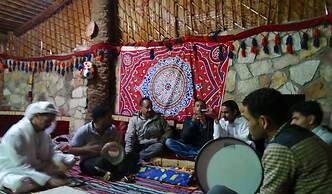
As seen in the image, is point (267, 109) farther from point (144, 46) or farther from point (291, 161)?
point (144, 46)

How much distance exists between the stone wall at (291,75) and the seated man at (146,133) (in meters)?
0.95

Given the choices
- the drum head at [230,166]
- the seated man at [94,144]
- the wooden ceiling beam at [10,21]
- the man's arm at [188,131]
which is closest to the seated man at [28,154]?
the seated man at [94,144]

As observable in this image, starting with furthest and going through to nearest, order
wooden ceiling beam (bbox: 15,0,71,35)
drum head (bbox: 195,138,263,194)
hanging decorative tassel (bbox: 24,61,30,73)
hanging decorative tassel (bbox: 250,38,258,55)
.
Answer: hanging decorative tassel (bbox: 24,61,30,73) < wooden ceiling beam (bbox: 15,0,71,35) < hanging decorative tassel (bbox: 250,38,258,55) < drum head (bbox: 195,138,263,194)

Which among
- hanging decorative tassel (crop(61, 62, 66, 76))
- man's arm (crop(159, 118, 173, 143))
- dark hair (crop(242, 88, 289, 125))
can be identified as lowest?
man's arm (crop(159, 118, 173, 143))

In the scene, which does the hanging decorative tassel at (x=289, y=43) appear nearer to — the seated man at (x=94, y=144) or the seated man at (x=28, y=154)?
the seated man at (x=94, y=144)

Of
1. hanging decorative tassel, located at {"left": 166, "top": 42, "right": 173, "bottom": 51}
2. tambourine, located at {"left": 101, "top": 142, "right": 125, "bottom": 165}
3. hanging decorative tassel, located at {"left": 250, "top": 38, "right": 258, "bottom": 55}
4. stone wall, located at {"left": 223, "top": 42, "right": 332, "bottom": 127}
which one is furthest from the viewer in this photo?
hanging decorative tassel, located at {"left": 166, "top": 42, "right": 173, "bottom": 51}

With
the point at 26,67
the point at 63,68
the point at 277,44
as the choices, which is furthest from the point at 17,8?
the point at 277,44

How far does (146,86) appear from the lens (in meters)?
4.75

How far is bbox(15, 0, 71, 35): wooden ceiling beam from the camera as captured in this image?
19.3 feet

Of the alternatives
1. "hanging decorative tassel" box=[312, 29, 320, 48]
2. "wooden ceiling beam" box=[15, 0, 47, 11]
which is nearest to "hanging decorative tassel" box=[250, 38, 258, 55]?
"hanging decorative tassel" box=[312, 29, 320, 48]

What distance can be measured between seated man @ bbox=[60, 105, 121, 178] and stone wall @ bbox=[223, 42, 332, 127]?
167 centimetres

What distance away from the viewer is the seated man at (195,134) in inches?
148

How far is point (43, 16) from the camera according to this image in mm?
6188

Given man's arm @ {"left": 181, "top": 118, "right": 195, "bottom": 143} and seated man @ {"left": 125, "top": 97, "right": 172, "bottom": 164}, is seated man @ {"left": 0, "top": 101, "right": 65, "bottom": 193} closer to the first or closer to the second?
seated man @ {"left": 125, "top": 97, "right": 172, "bottom": 164}
